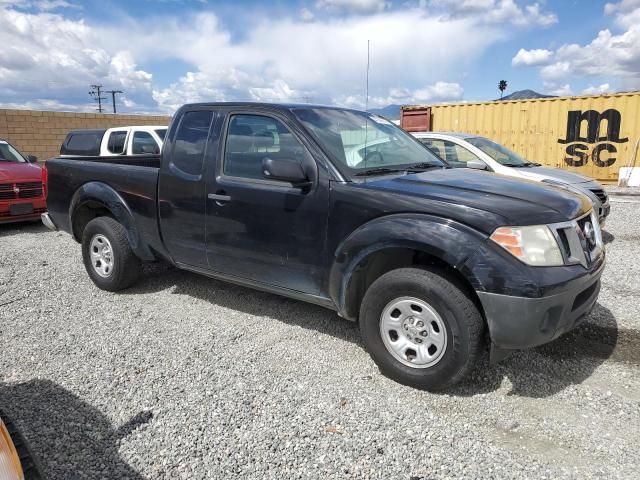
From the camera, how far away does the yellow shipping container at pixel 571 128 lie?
13.7 m

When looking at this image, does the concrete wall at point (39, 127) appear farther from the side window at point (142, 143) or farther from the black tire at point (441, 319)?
the black tire at point (441, 319)

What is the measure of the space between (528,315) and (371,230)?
106 centimetres

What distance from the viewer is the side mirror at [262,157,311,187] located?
10.8ft

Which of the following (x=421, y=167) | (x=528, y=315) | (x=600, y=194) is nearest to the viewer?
(x=528, y=315)

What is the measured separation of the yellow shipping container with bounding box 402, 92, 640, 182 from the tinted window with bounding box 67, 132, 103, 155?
35.9 ft

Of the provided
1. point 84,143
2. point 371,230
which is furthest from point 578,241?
point 84,143

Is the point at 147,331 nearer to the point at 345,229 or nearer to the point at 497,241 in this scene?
the point at 345,229

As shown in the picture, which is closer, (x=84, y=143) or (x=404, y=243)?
(x=404, y=243)

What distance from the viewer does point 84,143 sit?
437 inches

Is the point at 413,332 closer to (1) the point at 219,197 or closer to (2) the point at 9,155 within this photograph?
(1) the point at 219,197

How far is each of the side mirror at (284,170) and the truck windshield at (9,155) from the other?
27.5 ft

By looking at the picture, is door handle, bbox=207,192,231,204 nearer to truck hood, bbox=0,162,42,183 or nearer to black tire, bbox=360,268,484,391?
black tire, bbox=360,268,484,391

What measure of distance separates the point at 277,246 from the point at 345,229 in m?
0.60

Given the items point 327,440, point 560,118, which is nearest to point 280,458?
point 327,440
